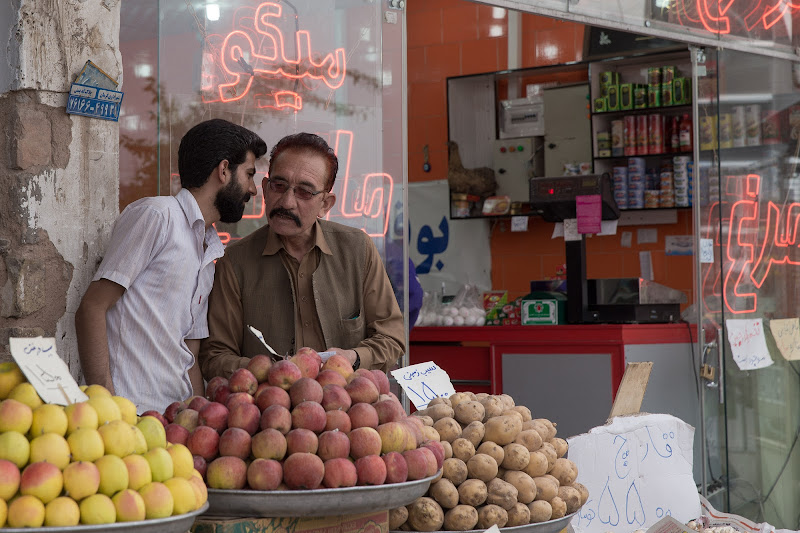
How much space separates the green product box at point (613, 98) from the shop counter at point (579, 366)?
2.21m

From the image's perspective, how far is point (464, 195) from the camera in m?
7.58

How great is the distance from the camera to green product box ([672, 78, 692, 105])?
657 centimetres

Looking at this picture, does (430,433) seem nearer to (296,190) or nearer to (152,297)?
(152,297)

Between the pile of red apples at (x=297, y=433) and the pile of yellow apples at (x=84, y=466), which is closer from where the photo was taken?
the pile of yellow apples at (x=84, y=466)

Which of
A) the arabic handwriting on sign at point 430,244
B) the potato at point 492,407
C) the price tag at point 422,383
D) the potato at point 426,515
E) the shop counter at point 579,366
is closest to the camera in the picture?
the potato at point 426,515

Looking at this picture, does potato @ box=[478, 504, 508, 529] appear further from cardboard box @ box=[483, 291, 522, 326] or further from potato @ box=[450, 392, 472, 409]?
cardboard box @ box=[483, 291, 522, 326]

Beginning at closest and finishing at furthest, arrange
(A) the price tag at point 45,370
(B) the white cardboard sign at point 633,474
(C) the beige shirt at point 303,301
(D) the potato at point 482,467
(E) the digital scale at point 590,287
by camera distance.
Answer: (A) the price tag at point 45,370, (D) the potato at point 482,467, (B) the white cardboard sign at point 633,474, (C) the beige shirt at point 303,301, (E) the digital scale at point 590,287

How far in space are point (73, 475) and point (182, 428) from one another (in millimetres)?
369

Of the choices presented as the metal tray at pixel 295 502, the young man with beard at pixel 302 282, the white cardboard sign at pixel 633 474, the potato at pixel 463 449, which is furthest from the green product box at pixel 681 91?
the metal tray at pixel 295 502

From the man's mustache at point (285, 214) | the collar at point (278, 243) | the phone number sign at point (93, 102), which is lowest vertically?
the collar at point (278, 243)

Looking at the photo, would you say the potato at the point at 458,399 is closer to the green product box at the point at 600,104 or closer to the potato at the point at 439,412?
the potato at the point at 439,412

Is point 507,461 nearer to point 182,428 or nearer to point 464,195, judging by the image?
point 182,428

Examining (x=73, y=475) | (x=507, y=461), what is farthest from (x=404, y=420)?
(x=73, y=475)

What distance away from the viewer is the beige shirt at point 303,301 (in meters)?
2.72
